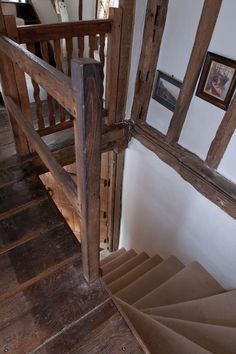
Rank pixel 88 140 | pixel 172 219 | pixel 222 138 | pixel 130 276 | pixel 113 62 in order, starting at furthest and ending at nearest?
pixel 172 219 < pixel 130 276 < pixel 113 62 < pixel 222 138 < pixel 88 140

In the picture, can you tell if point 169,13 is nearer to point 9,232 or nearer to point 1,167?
point 1,167

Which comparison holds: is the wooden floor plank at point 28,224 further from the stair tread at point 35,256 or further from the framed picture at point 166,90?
the framed picture at point 166,90

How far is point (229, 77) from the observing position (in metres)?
1.85

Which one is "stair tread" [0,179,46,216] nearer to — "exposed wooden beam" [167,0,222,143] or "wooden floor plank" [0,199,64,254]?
"wooden floor plank" [0,199,64,254]

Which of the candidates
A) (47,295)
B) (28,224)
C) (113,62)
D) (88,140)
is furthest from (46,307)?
(113,62)

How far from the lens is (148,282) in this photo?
2398 mm

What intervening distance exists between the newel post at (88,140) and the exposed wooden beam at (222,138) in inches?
52.4

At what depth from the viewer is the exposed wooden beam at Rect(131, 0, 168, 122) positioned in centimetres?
219

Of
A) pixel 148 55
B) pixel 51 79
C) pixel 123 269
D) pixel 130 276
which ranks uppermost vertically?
pixel 51 79

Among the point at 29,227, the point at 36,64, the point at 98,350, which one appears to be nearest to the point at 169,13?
the point at 36,64

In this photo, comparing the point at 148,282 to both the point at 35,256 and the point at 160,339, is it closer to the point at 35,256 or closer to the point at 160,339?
the point at 160,339

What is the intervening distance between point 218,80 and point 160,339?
5.75 ft

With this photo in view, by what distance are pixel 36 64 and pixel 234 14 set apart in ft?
4.62

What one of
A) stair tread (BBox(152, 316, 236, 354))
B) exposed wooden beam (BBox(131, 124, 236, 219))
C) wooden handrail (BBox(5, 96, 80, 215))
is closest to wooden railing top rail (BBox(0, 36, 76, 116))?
wooden handrail (BBox(5, 96, 80, 215))
